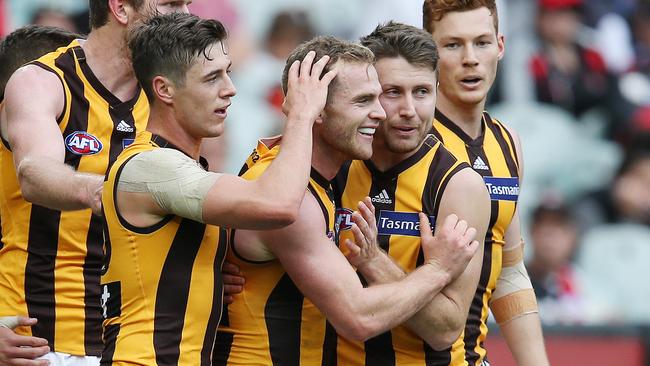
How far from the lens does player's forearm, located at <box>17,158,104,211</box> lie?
500cm

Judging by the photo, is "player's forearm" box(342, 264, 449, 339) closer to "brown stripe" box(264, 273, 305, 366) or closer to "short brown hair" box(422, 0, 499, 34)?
"brown stripe" box(264, 273, 305, 366)

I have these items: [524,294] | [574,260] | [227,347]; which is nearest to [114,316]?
[227,347]

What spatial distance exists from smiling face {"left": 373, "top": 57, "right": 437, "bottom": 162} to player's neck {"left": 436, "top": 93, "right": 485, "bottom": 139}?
0.72m

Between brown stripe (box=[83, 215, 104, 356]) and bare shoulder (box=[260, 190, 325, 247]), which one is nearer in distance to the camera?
bare shoulder (box=[260, 190, 325, 247])

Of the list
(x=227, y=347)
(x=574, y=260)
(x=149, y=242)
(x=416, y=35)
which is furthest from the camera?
(x=574, y=260)

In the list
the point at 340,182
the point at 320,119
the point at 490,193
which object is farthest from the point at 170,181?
the point at 490,193

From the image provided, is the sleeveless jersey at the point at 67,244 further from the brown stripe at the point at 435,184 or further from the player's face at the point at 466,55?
the player's face at the point at 466,55

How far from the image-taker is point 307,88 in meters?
5.00

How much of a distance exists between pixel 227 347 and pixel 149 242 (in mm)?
714

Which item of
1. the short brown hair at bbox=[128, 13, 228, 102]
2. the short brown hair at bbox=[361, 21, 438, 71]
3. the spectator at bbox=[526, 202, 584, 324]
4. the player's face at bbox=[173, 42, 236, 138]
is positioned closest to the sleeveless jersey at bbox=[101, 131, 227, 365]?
the player's face at bbox=[173, 42, 236, 138]

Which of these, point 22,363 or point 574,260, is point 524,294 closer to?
point 22,363

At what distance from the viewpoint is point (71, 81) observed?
5.71m

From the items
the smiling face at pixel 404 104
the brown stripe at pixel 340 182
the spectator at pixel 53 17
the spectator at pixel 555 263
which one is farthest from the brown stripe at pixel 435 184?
the spectator at pixel 53 17

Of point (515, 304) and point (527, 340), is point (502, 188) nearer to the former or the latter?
point (515, 304)
